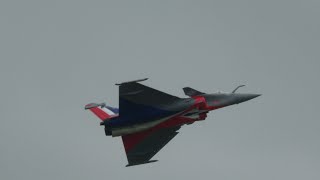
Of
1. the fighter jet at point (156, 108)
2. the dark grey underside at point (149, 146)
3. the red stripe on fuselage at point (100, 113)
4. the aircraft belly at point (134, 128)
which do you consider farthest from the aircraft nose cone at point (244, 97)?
the red stripe on fuselage at point (100, 113)

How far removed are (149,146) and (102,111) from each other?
4.78 meters

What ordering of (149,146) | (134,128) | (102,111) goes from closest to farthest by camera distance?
(134,128) → (149,146) → (102,111)

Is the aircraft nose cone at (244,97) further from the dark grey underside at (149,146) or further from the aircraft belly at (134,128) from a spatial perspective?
the dark grey underside at (149,146)

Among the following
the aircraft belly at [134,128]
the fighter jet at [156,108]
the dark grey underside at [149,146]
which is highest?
the fighter jet at [156,108]

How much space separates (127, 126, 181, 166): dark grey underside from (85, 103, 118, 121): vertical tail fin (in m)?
3.15

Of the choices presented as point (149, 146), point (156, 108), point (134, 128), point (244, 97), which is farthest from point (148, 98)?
point (244, 97)

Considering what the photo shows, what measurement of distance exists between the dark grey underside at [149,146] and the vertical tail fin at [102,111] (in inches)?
124

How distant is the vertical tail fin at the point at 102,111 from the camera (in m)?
69.1

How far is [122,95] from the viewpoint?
208 ft

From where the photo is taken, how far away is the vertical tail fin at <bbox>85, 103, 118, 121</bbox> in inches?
2721

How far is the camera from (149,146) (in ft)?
226

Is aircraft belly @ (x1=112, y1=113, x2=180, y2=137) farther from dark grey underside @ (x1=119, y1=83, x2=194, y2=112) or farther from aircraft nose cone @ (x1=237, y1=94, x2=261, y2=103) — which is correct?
aircraft nose cone @ (x1=237, y1=94, x2=261, y2=103)

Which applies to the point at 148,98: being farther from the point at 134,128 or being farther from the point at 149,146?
the point at 149,146

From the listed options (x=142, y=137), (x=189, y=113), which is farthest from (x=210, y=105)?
(x=142, y=137)
